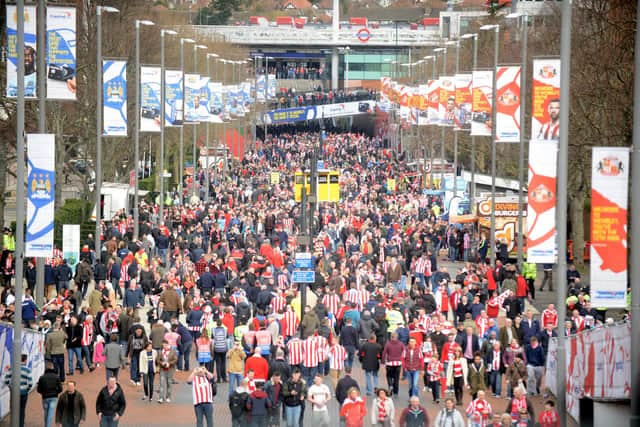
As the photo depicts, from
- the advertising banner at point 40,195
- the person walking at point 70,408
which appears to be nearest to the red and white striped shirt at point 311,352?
the advertising banner at point 40,195

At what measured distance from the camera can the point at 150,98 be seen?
4484cm

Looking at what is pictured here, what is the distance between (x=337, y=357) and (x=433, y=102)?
31.7 meters

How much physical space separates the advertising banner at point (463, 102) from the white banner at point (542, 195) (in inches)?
963

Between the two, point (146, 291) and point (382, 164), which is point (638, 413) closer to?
point (146, 291)

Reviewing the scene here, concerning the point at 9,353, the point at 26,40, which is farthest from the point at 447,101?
the point at 9,353

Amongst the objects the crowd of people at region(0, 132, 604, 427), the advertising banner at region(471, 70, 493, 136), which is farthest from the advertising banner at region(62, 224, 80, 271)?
the advertising banner at region(471, 70, 493, 136)

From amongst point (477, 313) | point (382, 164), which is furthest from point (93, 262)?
point (382, 164)

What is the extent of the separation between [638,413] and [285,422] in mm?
7355

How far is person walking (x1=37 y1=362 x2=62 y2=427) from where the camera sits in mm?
21297

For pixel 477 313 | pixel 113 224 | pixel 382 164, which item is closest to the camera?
pixel 477 313

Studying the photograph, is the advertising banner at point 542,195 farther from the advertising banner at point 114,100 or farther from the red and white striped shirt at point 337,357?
the advertising banner at point 114,100

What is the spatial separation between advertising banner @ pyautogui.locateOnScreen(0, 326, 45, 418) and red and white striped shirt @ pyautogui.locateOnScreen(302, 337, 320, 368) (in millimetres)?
4566

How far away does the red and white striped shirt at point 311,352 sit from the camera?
974 inches

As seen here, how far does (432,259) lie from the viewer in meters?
41.8
